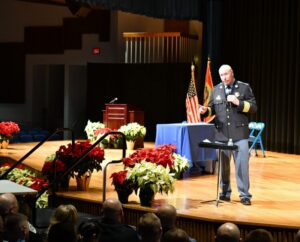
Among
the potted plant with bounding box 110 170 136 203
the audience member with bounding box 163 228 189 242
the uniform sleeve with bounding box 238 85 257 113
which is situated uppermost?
the uniform sleeve with bounding box 238 85 257 113

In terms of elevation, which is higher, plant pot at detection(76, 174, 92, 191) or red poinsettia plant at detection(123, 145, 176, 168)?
red poinsettia plant at detection(123, 145, 176, 168)

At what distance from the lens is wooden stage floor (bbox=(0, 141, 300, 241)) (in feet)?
20.0

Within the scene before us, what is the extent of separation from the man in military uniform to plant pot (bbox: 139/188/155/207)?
2.83ft

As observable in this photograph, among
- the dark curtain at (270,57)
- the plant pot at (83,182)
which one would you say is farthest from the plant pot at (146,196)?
the dark curtain at (270,57)

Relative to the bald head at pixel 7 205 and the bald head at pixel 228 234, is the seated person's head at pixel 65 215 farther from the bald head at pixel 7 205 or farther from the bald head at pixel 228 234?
the bald head at pixel 228 234

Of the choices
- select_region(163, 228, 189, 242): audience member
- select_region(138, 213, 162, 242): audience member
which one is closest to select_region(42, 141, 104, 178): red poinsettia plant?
select_region(138, 213, 162, 242): audience member

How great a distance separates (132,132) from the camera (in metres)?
11.6

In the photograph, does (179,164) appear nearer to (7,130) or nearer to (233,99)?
(233,99)

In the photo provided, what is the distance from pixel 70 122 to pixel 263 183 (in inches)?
319

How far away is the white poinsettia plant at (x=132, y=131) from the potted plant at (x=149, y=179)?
5.14 m

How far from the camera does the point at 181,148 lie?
8.67m

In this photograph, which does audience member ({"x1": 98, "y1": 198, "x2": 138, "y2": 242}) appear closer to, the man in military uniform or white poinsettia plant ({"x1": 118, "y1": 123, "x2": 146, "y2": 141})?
the man in military uniform

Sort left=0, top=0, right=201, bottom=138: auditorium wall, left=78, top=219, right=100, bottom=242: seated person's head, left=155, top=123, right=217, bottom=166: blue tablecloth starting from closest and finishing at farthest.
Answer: left=78, top=219, right=100, bottom=242: seated person's head
left=155, top=123, right=217, bottom=166: blue tablecloth
left=0, top=0, right=201, bottom=138: auditorium wall

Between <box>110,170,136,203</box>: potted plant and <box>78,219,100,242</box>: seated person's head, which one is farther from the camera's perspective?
<box>110,170,136,203</box>: potted plant
